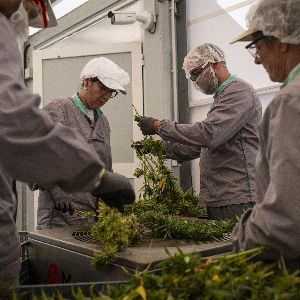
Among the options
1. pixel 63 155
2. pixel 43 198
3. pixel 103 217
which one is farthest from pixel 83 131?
pixel 63 155

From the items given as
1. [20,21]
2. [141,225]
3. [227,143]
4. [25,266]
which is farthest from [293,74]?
[227,143]

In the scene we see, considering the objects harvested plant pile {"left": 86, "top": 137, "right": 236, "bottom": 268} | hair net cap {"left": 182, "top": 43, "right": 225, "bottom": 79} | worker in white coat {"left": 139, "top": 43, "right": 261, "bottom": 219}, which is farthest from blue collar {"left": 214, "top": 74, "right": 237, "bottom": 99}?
harvested plant pile {"left": 86, "top": 137, "right": 236, "bottom": 268}

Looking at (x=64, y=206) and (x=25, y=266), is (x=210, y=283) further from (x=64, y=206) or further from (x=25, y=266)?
(x=64, y=206)

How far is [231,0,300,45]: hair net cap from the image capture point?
5.03ft

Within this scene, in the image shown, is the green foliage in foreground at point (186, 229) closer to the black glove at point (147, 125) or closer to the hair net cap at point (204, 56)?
the black glove at point (147, 125)

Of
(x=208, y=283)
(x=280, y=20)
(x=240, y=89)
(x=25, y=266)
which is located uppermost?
(x=280, y=20)

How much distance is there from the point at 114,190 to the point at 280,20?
79 cm

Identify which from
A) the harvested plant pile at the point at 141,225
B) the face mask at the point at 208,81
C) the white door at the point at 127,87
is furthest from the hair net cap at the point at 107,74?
the white door at the point at 127,87

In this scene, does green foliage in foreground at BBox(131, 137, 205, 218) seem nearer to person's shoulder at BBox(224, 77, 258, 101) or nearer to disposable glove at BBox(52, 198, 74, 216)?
disposable glove at BBox(52, 198, 74, 216)

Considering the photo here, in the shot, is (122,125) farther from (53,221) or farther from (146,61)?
(53,221)

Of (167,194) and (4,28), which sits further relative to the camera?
(167,194)

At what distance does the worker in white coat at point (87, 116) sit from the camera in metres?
3.06

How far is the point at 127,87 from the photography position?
445 cm

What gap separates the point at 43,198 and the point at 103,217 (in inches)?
49.0
